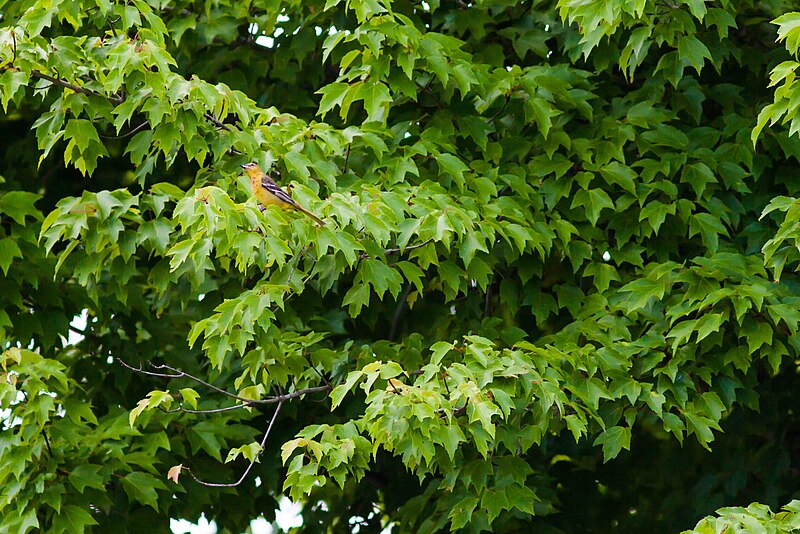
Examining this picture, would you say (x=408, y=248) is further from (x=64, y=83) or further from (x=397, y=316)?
(x=397, y=316)

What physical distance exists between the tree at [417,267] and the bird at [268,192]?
0.05 meters

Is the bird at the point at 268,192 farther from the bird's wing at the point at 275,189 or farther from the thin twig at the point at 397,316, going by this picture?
the thin twig at the point at 397,316

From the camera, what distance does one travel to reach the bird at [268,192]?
4.82 metres

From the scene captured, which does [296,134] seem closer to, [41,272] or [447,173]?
[447,173]

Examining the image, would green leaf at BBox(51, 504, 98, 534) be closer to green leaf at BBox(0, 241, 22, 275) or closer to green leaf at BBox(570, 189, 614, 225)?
green leaf at BBox(0, 241, 22, 275)

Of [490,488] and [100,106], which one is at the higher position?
[100,106]

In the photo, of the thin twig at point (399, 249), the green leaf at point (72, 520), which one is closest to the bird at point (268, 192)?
the thin twig at point (399, 249)

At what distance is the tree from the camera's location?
16.2 ft

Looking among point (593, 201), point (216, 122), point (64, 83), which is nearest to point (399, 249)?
point (216, 122)

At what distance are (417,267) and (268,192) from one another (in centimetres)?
74

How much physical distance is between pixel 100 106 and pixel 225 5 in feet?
6.11

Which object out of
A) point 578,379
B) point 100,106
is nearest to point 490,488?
point 578,379

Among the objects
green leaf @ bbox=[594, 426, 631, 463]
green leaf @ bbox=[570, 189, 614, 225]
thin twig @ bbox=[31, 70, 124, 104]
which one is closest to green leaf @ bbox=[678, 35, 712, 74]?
green leaf @ bbox=[570, 189, 614, 225]

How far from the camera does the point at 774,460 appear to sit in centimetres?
679
